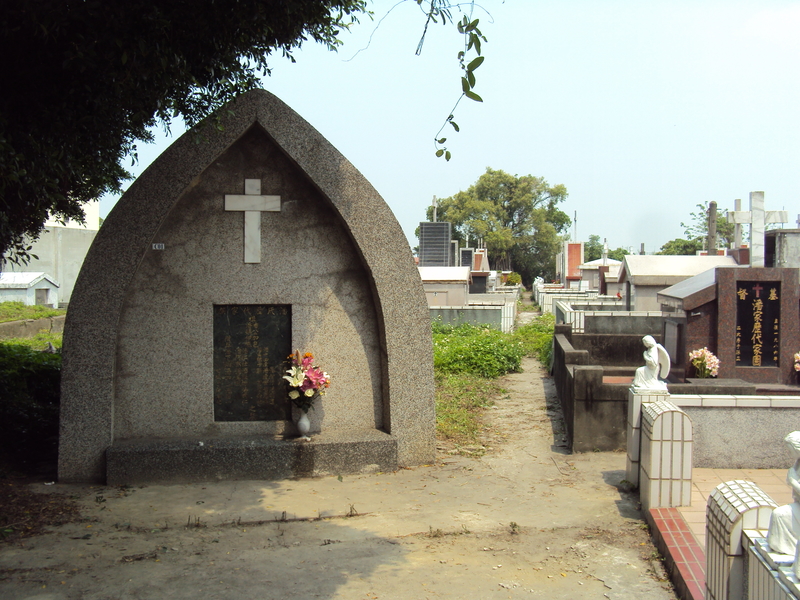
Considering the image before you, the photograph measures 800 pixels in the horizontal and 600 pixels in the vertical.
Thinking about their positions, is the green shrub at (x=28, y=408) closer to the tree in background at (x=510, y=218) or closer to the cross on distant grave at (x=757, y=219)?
the cross on distant grave at (x=757, y=219)

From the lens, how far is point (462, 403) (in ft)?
37.1

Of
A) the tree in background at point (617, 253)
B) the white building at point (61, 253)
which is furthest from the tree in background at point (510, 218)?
the white building at point (61, 253)

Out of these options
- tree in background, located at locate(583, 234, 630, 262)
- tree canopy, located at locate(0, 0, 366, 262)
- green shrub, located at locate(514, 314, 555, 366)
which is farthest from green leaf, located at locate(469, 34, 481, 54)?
tree in background, located at locate(583, 234, 630, 262)

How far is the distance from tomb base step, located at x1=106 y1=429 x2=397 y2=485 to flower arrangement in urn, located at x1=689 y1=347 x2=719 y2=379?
16.4 ft

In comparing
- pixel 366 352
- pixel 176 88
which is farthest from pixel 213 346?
pixel 176 88

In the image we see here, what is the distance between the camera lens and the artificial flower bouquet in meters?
7.30

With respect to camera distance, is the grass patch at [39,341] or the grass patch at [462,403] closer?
the grass patch at [462,403]

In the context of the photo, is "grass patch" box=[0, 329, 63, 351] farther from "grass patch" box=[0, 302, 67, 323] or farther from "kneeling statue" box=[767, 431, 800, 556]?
"kneeling statue" box=[767, 431, 800, 556]

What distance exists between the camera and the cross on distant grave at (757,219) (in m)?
18.3

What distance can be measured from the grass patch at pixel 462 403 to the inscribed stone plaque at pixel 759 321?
3967mm

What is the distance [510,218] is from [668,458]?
207ft

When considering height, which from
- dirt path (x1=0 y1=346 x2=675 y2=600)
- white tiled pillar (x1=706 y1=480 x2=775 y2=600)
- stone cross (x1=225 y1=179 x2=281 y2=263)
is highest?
stone cross (x1=225 y1=179 x2=281 y2=263)

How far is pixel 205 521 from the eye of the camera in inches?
236

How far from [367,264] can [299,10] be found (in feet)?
9.14
